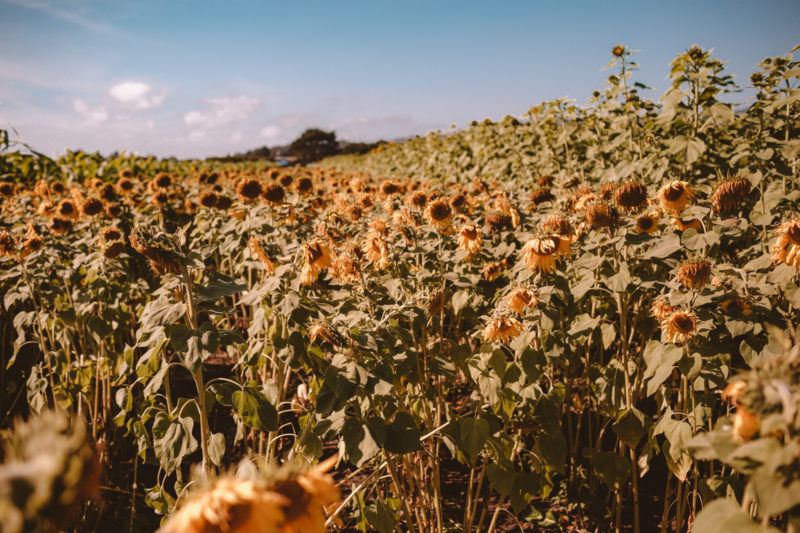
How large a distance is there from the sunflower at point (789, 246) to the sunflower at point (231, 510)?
2.07 metres

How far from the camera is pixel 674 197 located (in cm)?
255

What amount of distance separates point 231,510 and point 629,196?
7.59ft

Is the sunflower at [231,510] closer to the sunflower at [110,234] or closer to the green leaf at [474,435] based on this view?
the green leaf at [474,435]

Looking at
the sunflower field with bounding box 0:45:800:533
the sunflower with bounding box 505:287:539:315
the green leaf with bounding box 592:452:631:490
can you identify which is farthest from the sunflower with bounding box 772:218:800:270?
the green leaf with bounding box 592:452:631:490

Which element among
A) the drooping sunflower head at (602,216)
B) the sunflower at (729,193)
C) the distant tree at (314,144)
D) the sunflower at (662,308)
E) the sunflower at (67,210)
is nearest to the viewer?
the sunflower at (662,308)

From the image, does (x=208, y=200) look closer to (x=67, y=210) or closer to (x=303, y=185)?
(x=303, y=185)

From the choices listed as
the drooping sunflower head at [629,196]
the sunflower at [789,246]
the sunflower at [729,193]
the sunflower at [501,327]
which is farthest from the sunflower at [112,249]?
the sunflower at [789,246]

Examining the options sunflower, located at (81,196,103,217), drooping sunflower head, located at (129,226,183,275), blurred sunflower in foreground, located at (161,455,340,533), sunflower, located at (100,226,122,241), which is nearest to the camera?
blurred sunflower in foreground, located at (161,455,340,533)

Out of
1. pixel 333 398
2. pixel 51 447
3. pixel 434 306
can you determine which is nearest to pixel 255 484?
pixel 51 447

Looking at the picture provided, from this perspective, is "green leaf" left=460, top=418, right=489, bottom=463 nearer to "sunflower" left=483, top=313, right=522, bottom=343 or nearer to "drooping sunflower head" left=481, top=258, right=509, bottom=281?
"sunflower" left=483, top=313, right=522, bottom=343

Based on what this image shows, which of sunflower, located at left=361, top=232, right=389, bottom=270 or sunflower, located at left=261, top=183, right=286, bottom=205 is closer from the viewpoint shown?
sunflower, located at left=361, top=232, right=389, bottom=270

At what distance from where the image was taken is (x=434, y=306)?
2443 millimetres

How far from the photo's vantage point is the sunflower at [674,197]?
2.53 metres

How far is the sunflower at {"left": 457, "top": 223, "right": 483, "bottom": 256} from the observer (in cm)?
277
